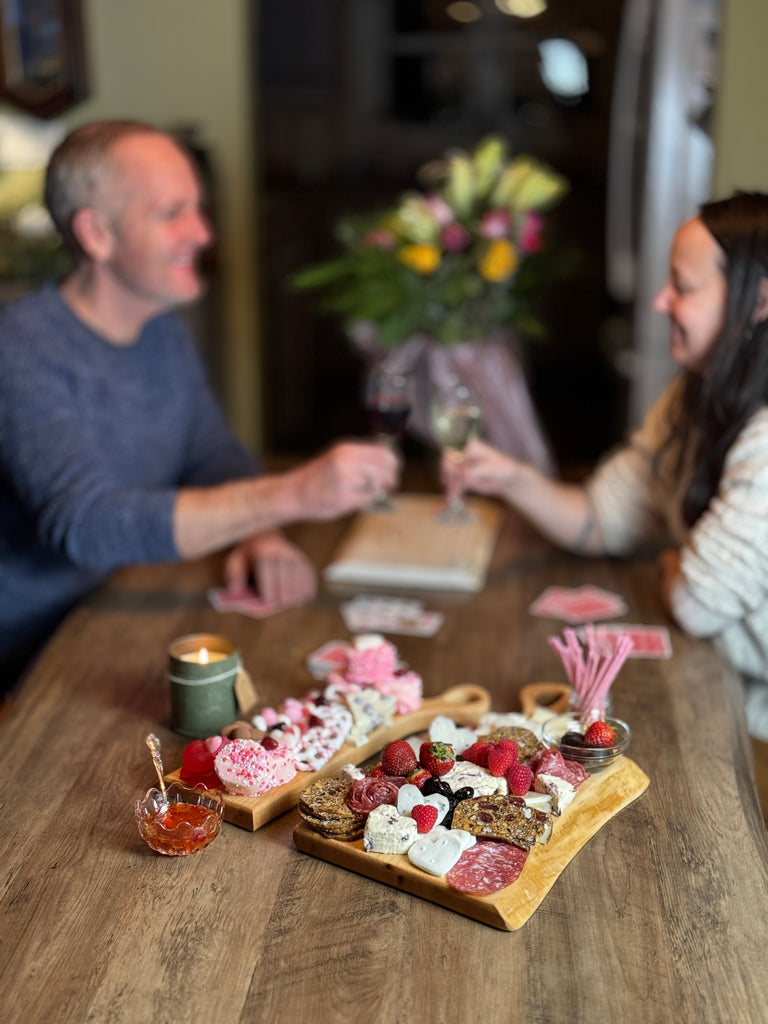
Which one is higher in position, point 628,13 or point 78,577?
point 628,13

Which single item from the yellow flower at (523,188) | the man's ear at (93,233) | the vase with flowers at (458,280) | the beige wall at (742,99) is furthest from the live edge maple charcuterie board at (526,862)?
the beige wall at (742,99)

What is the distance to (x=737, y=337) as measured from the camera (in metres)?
1.84

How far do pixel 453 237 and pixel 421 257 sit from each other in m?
0.10

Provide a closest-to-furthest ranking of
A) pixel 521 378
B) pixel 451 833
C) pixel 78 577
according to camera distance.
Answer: pixel 451 833 < pixel 78 577 < pixel 521 378

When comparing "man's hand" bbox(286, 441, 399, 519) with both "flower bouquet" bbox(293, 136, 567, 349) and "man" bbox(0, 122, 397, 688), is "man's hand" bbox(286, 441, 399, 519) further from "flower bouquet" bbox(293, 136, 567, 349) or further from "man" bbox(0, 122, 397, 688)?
"flower bouquet" bbox(293, 136, 567, 349)

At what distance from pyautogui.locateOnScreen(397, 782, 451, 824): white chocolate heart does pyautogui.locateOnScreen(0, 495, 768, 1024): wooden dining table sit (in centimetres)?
9

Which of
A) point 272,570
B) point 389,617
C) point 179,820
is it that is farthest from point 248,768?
point 272,570

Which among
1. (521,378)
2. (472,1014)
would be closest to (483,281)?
(521,378)

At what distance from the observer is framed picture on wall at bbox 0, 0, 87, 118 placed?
4.39 meters

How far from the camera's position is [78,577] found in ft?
7.28

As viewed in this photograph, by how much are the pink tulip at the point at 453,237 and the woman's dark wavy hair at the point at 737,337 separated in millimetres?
641

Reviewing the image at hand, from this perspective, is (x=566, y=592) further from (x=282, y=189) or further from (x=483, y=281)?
(x=282, y=189)

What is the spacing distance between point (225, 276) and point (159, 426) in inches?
109

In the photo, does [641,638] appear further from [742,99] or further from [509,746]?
[742,99]
